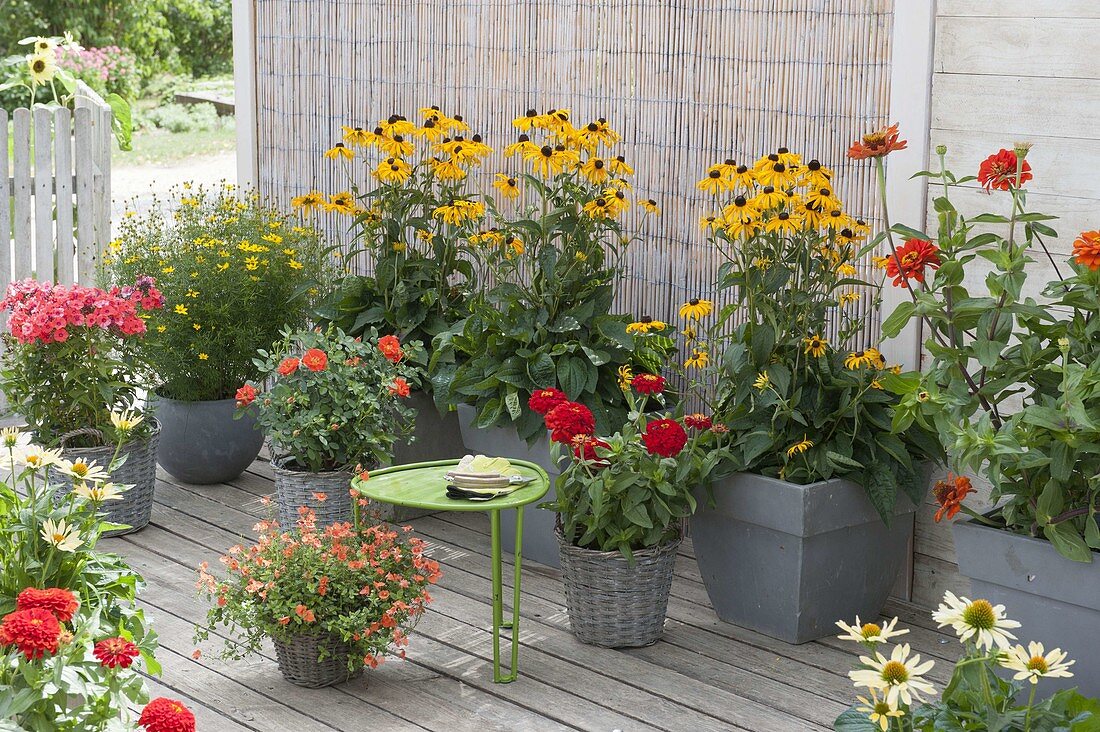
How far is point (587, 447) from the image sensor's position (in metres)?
3.19

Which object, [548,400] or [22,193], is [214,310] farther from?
[548,400]

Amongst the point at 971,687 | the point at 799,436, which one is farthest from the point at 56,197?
the point at 971,687

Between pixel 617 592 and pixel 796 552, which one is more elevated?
pixel 796 552

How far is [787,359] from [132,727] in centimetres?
175

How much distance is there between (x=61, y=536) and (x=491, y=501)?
39.4 inches

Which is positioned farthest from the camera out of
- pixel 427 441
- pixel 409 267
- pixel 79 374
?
pixel 427 441

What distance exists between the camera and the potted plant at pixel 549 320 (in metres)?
3.59

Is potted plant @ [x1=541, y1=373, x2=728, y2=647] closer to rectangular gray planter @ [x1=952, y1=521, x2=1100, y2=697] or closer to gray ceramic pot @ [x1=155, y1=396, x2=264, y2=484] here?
rectangular gray planter @ [x1=952, y1=521, x2=1100, y2=697]

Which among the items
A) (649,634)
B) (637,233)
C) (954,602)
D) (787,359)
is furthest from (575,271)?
(954,602)

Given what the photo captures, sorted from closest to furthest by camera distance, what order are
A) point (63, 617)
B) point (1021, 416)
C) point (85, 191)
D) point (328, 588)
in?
point (63, 617) → point (1021, 416) → point (328, 588) → point (85, 191)

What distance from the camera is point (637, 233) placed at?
3977 mm

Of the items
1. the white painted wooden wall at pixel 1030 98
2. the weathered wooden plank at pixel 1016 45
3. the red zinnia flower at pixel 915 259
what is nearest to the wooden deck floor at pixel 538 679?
the red zinnia flower at pixel 915 259

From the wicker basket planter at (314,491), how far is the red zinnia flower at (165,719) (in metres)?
1.72

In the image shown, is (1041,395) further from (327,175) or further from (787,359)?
(327,175)
